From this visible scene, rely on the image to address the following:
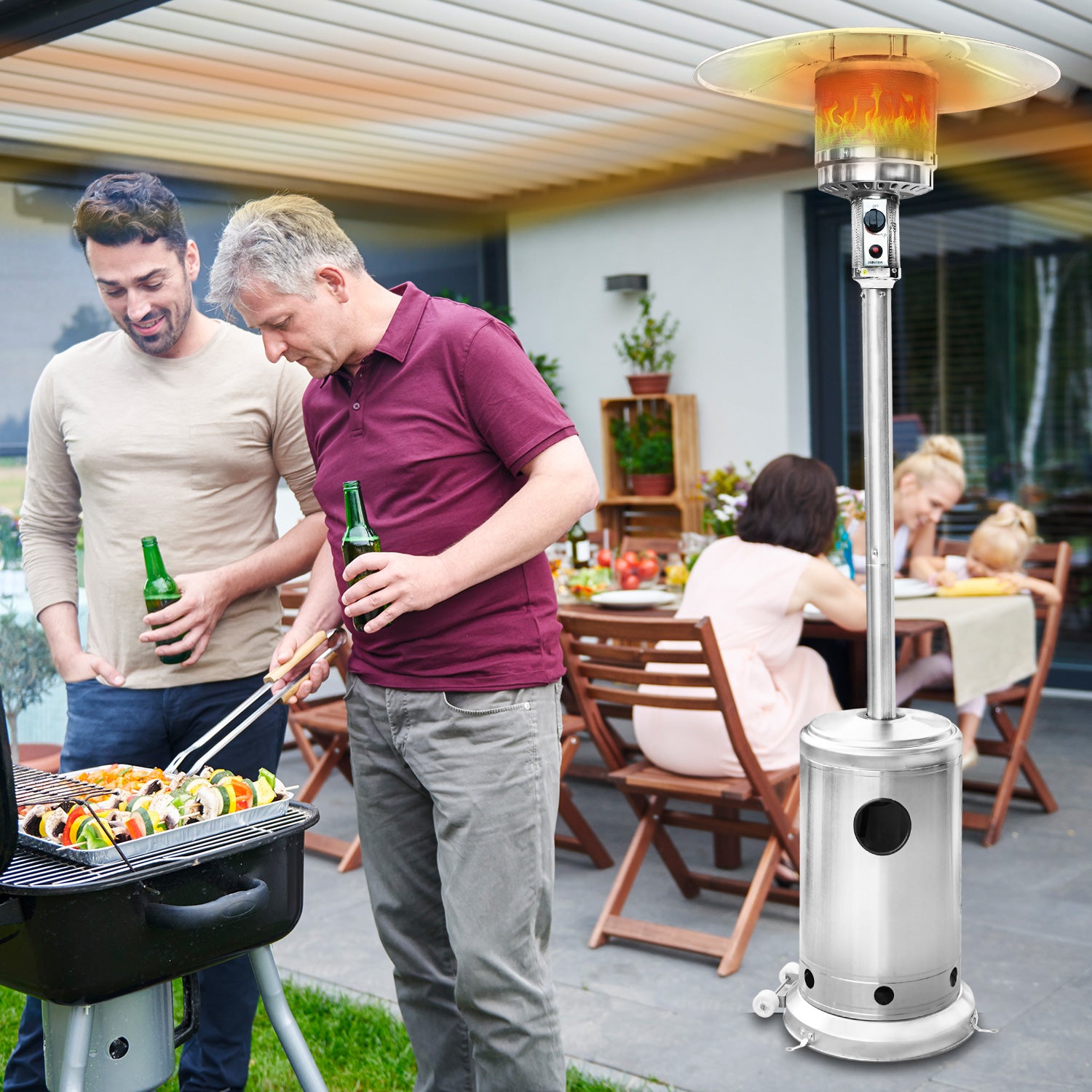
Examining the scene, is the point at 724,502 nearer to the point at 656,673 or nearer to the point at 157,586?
the point at 656,673

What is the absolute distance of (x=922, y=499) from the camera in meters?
4.81

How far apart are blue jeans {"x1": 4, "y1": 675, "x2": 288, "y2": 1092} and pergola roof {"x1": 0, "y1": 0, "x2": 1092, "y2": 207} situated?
8.44ft

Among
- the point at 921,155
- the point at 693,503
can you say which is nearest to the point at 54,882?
the point at 921,155

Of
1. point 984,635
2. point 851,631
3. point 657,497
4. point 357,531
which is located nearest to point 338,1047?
point 357,531

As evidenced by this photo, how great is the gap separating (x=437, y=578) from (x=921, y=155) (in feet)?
4.43

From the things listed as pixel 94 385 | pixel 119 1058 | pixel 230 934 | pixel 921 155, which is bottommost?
pixel 119 1058

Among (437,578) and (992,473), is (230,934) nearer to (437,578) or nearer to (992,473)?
(437,578)

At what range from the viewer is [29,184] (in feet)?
18.7

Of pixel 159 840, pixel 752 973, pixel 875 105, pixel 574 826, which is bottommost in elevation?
pixel 752 973

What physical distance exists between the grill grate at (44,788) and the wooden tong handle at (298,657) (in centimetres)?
31

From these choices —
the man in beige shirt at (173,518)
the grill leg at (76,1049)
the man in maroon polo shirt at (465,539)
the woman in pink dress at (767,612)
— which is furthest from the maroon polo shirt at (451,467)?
the woman in pink dress at (767,612)

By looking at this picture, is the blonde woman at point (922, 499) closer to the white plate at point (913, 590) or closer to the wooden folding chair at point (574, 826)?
the white plate at point (913, 590)

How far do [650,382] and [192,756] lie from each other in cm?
532

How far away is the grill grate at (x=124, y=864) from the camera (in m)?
1.64
